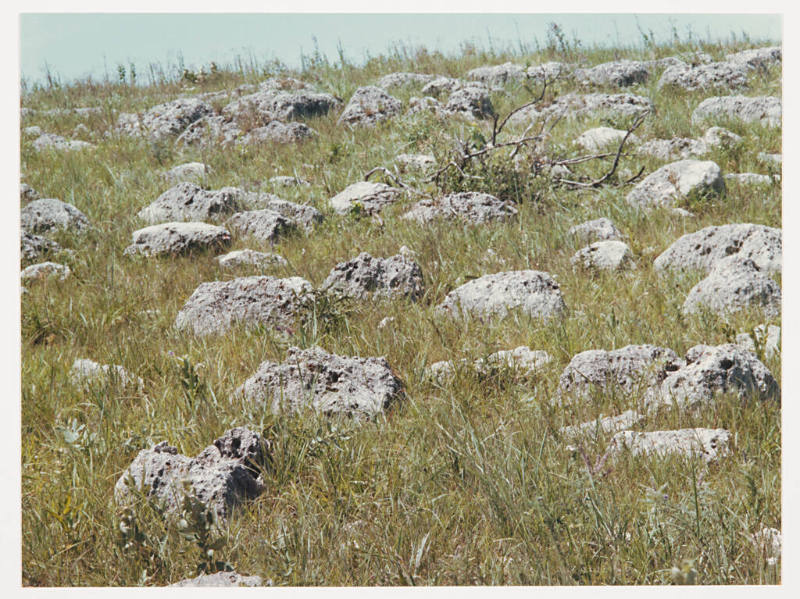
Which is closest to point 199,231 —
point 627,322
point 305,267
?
point 305,267

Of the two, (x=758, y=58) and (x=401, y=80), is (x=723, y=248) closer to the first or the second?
(x=758, y=58)

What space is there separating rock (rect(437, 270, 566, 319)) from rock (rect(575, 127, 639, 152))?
3.98 metres

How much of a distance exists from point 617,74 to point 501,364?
28.6 ft

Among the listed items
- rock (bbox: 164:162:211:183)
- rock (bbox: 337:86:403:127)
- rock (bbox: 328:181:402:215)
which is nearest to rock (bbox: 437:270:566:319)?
rock (bbox: 328:181:402:215)

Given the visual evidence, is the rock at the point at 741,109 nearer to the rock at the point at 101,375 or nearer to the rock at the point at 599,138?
the rock at the point at 599,138

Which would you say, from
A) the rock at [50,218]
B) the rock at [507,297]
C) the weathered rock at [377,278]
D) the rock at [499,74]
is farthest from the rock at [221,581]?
the rock at [499,74]

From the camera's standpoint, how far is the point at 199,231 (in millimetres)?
5648

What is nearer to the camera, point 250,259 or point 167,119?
point 250,259

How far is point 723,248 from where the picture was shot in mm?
4652

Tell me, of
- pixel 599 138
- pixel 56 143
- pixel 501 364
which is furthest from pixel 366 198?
pixel 56 143

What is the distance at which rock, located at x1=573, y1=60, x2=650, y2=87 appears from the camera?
1084cm

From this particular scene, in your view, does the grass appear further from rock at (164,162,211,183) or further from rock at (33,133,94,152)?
rock at (33,133,94,152)

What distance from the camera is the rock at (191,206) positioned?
6.47 m

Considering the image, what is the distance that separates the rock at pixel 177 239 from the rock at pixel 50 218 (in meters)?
0.73
